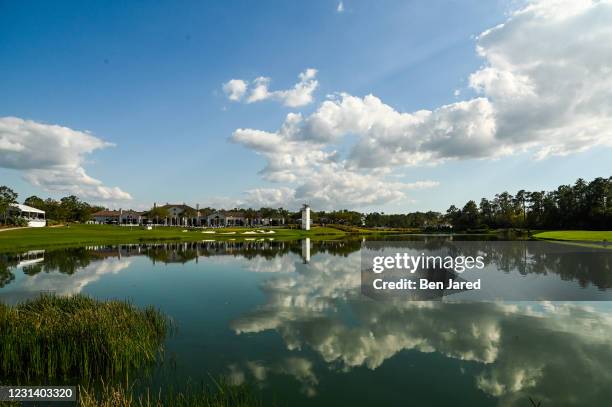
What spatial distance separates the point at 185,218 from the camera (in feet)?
515

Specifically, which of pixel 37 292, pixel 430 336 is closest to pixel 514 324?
pixel 430 336

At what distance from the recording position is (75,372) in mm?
10938

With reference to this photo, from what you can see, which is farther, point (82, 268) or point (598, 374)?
point (82, 268)

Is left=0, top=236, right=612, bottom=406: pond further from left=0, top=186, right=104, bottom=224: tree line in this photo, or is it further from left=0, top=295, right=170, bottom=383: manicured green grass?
left=0, top=186, right=104, bottom=224: tree line

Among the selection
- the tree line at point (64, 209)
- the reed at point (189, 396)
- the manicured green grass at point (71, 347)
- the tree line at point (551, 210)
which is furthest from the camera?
the tree line at point (64, 209)

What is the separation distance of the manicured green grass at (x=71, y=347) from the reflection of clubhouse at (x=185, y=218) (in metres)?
143

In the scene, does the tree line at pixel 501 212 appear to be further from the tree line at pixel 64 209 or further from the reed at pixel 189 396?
the reed at pixel 189 396

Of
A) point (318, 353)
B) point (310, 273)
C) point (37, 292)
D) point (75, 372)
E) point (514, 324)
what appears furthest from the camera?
point (310, 273)

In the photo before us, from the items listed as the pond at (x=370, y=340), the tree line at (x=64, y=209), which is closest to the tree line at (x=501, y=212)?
the tree line at (x=64, y=209)

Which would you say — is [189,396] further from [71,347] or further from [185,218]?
[185,218]

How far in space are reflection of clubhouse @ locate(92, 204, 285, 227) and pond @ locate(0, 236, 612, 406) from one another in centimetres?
13170

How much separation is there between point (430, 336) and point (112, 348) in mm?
11750

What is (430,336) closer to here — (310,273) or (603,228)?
(310,273)

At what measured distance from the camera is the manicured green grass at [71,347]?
1091cm
